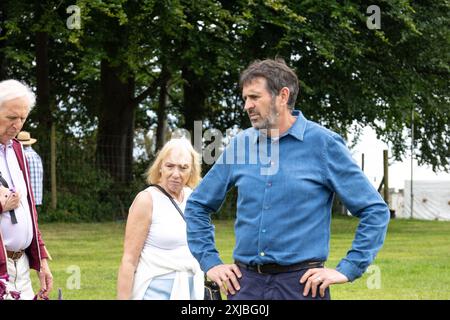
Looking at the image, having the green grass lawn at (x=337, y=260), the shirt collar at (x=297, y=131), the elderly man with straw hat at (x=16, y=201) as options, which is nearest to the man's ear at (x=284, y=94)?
the shirt collar at (x=297, y=131)

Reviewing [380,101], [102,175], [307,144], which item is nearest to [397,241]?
[380,101]

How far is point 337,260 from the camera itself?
592 inches

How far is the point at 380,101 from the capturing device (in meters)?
25.0

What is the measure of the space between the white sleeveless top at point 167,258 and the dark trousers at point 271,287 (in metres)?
1.36

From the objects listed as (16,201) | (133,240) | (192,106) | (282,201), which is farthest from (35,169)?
(192,106)

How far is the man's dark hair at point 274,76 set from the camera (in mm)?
4488

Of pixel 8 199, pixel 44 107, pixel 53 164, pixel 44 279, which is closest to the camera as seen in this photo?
pixel 8 199

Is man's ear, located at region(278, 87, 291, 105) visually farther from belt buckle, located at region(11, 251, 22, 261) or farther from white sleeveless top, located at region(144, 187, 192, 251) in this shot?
belt buckle, located at region(11, 251, 22, 261)

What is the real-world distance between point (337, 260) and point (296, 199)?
10.9 metres

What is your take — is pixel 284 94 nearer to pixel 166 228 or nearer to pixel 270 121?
pixel 270 121

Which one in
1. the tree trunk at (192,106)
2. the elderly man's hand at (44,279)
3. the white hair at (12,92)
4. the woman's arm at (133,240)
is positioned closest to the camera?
the white hair at (12,92)

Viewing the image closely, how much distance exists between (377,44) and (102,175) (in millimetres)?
7575

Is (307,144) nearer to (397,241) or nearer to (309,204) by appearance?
(309,204)

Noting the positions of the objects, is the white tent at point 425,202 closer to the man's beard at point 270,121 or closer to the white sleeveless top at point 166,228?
the white sleeveless top at point 166,228
